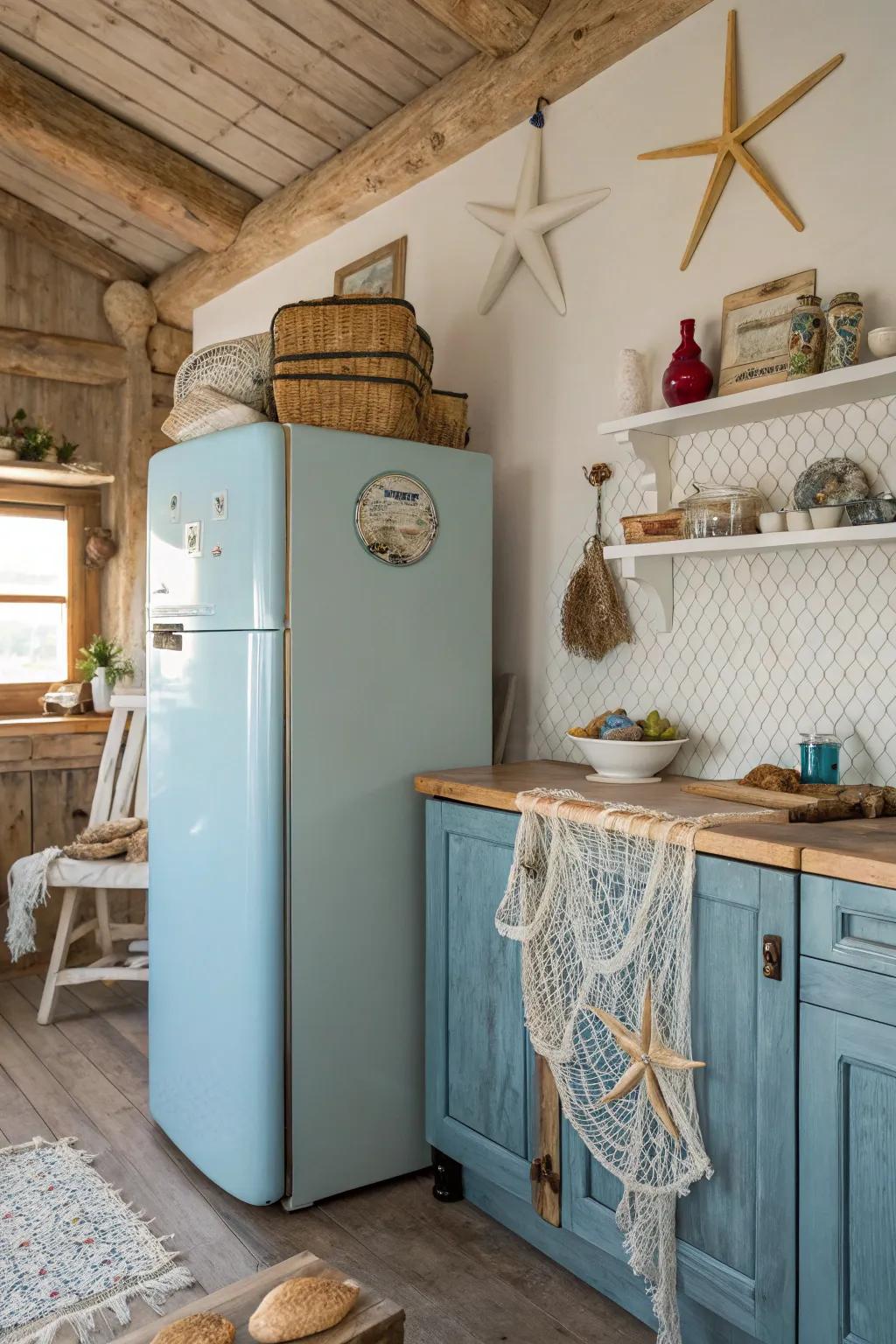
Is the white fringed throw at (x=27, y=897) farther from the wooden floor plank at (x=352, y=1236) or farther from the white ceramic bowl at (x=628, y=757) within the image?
the white ceramic bowl at (x=628, y=757)

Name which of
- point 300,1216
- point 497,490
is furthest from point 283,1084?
point 497,490

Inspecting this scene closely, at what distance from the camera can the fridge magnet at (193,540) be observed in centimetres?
248

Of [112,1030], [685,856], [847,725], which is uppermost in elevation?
[847,725]

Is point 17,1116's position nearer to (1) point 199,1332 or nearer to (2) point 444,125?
(1) point 199,1332

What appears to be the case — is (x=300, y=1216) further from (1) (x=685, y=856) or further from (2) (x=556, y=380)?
(2) (x=556, y=380)

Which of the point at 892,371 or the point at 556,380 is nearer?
the point at 892,371

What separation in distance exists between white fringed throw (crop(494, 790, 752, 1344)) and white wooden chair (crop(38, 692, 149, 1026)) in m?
1.86

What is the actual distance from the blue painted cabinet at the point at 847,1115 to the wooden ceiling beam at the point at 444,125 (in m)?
2.01

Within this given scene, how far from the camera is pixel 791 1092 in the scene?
158cm

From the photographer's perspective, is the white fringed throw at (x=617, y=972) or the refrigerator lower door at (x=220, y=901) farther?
the refrigerator lower door at (x=220, y=901)

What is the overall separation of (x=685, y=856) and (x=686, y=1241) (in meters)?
0.64

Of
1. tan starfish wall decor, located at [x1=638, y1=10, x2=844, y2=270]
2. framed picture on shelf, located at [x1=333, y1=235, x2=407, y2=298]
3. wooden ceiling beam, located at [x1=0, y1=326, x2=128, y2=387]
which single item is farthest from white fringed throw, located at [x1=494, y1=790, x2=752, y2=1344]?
wooden ceiling beam, located at [x1=0, y1=326, x2=128, y2=387]

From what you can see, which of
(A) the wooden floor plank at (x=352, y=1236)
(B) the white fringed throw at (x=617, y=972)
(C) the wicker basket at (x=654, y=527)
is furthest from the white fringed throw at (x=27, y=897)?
(C) the wicker basket at (x=654, y=527)

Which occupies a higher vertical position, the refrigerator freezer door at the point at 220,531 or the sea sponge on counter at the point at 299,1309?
the refrigerator freezer door at the point at 220,531
